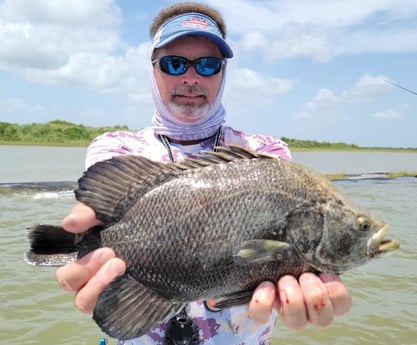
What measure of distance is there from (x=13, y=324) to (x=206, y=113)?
539 cm

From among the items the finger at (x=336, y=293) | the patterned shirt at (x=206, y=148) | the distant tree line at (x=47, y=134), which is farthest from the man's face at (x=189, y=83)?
the distant tree line at (x=47, y=134)

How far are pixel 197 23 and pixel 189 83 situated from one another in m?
0.40

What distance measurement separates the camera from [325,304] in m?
2.12

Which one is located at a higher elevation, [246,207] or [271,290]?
[246,207]

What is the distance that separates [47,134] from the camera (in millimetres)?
55969

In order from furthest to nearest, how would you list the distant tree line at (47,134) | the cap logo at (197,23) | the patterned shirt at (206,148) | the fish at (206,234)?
1. the distant tree line at (47,134)
2. the cap logo at (197,23)
3. the patterned shirt at (206,148)
4. the fish at (206,234)

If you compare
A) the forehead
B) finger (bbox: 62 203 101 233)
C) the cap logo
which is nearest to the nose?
the forehead

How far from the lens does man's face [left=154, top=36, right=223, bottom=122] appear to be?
3156mm

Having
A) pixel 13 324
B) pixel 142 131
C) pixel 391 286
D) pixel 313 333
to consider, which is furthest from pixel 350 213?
pixel 391 286

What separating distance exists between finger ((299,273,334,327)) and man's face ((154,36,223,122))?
1.49 m

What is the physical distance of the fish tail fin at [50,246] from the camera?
2266 millimetres

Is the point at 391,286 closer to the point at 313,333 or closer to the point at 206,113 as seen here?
the point at 313,333

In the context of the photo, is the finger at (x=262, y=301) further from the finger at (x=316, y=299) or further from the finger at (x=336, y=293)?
the finger at (x=336, y=293)

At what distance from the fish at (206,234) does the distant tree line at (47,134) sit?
2059 inches
